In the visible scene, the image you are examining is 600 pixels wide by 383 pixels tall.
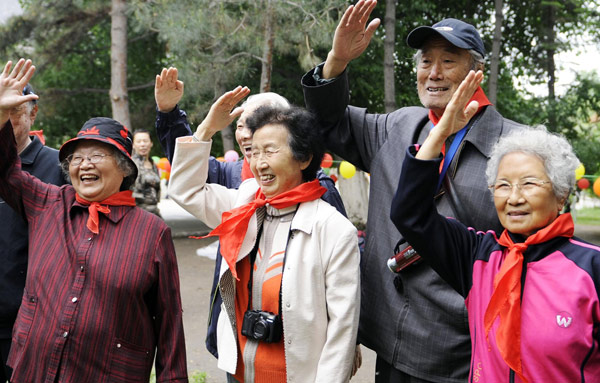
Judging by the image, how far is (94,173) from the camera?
2391 millimetres

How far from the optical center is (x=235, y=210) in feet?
7.90

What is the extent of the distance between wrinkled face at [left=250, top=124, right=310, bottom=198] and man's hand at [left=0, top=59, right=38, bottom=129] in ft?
3.20

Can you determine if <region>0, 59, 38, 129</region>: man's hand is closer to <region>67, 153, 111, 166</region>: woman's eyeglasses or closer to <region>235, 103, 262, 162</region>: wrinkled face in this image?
<region>67, 153, 111, 166</region>: woman's eyeglasses

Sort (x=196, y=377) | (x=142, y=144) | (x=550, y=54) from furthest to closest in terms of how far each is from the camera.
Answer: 1. (x=550, y=54)
2. (x=142, y=144)
3. (x=196, y=377)

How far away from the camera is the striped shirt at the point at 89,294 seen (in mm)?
2219

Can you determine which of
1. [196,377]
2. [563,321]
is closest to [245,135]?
[563,321]

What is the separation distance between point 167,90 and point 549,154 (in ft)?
5.84

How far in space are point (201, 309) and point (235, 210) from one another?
13.9 ft

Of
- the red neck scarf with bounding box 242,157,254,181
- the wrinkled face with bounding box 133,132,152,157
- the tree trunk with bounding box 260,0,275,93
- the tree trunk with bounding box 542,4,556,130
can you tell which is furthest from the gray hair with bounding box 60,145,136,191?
the tree trunk with bounding box 542,4,556,130

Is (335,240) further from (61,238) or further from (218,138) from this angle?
(218,138)

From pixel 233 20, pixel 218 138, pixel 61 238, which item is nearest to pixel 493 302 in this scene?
pixel 61 238

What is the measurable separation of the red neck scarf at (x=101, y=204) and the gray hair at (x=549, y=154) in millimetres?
1571

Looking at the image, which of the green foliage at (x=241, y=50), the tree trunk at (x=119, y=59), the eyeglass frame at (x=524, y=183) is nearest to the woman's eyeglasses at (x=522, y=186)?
the eyeglass frame at (x=524, y=183)

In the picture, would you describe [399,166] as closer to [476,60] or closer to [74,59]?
[476,60]
